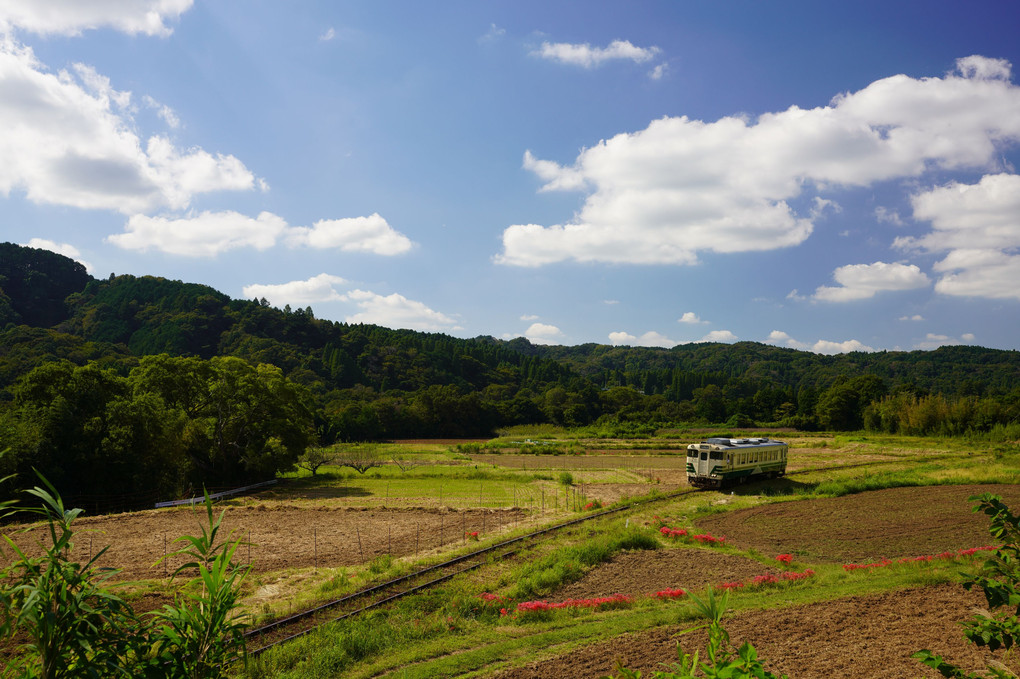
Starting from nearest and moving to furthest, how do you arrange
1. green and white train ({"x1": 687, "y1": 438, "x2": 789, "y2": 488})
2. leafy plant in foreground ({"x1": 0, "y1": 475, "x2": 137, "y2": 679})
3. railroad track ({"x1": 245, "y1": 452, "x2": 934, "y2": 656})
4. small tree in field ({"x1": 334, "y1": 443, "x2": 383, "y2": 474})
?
leafy plant in foreground ({"x1": 0, "y1": 475, "x2": 137, "y2": 679})
railroad track ({"x1": 245, "y1": 452, "x2": 934, "y2": 656})
green and white train ({"x1": 687, "y1": 438, "x2": 789, "y2": 488})
small tree in field ({"x1": 334, "y1": 443, "x2": 383, "y2": 474})

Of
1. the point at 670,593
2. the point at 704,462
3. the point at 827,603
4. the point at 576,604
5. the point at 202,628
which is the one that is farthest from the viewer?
the point at 704,462

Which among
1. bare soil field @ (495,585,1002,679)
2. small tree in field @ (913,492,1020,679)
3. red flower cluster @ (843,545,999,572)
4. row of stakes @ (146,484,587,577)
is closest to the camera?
small tree in field @ (913,492,1020,679)

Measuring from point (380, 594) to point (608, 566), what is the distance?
27.4 ft

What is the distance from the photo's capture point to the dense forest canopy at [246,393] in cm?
3519

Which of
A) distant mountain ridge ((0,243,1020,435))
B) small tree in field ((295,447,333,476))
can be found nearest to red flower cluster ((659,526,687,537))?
small tree in field ((295,447,333,476))

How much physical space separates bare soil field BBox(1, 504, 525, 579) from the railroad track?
3.09 meters

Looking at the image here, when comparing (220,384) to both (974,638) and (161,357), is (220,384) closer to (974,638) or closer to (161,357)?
(161,357)

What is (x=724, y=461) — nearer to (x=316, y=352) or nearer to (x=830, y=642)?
(x=830, y=642)

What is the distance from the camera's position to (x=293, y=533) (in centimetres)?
2752

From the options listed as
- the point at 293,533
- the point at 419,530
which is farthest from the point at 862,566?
the point at 293,533

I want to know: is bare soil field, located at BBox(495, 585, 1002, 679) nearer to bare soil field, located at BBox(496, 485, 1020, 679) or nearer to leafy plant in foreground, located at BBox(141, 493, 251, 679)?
bare soil field, located at BBox(496, 485, 1020, 679)

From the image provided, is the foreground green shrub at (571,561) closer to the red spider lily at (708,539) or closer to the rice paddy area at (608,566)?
the rice paddy area at (608,566)

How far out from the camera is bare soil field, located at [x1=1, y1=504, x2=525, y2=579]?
73.2 ft

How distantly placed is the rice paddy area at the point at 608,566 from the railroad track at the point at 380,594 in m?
0.65
